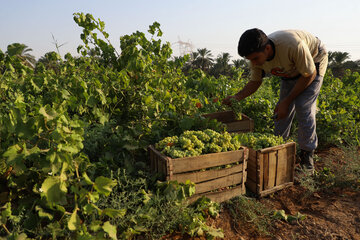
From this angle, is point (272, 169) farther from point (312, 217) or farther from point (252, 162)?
point (312, 217)

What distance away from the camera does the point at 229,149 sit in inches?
104

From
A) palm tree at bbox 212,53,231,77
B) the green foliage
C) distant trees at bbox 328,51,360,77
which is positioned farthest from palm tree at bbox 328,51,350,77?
the green foliage

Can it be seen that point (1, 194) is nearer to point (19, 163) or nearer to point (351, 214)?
point (19, 163)

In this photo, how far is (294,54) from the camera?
293 centimetres

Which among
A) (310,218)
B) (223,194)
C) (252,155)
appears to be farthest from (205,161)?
(310,218)

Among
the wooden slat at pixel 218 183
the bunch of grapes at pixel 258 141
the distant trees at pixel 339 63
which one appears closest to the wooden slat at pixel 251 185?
the wooden slat at pixel 218 183

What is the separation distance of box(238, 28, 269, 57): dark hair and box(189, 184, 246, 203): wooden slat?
1427 millimetres

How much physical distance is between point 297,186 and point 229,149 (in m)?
1.21

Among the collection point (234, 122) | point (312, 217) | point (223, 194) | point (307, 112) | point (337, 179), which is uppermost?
point (307, 112)

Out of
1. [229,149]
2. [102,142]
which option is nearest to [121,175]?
[102,142]

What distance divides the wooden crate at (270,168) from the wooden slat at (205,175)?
253 millimetres

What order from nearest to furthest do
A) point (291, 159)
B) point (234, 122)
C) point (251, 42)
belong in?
point (251, 42), point (291, 159), point (234, 122)

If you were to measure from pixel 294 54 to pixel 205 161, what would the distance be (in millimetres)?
1611

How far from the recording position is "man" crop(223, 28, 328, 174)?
2822 millimetres
